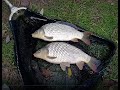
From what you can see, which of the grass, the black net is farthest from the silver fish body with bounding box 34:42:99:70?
the grass

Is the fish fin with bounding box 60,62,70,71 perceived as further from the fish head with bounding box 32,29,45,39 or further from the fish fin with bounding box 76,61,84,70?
the fish head with bounding box 32,29,45,39

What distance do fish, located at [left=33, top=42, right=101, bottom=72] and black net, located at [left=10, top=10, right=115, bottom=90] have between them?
0.14 metres

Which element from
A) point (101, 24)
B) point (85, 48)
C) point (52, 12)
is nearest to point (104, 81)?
point (85, 48)

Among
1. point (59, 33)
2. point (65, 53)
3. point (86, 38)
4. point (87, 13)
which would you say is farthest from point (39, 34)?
point (87, 13)

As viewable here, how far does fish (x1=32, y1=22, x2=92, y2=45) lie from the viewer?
448 centimetres

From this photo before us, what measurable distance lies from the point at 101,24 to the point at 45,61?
3.45ft

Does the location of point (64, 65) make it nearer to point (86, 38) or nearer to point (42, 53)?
point (42, 53)

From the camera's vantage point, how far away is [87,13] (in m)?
5.39

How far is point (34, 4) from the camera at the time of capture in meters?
5.41

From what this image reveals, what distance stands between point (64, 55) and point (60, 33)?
0.85 feet

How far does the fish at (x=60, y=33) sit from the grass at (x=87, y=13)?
725 mm

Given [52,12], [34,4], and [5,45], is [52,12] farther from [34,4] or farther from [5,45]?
[5,45]

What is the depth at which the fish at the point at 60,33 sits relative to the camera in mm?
4477

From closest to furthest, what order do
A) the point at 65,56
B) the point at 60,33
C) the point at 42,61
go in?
the point at 65,56
the point at 60,33
the point at 42,61
